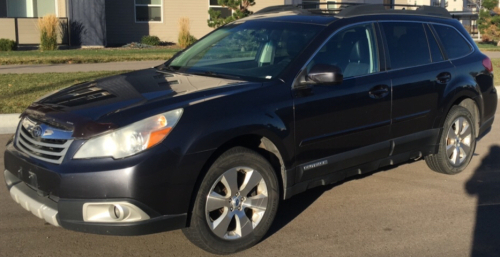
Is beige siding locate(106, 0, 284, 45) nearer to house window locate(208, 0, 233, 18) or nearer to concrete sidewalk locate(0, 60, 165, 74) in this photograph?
house window locate(208, 0, 233, 18)

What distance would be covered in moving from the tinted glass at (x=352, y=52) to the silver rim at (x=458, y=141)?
1.49 m

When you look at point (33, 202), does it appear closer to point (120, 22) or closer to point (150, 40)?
point (150, 40)

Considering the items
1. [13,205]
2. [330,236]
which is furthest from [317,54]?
[13,205]

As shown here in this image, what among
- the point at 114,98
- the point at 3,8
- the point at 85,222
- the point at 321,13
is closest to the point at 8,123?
the point at 114,98

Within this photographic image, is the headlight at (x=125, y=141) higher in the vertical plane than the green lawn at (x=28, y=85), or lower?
higher

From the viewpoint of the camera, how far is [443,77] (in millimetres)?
6293

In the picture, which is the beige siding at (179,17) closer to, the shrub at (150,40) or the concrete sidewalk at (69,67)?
the shrub at (150,40)

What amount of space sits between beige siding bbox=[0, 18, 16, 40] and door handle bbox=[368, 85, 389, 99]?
20.0 metres

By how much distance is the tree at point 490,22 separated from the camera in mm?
32125

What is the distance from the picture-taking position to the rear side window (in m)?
6.62

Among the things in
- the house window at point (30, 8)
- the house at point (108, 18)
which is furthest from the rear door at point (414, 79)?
the house window at point (30, 8)

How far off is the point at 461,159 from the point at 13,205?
4.80m

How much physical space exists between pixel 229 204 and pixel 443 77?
120 inches

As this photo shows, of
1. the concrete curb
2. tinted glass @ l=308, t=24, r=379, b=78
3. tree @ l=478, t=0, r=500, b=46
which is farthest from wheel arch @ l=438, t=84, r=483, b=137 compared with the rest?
tree @ l=478, t=0, r=500, b=46
